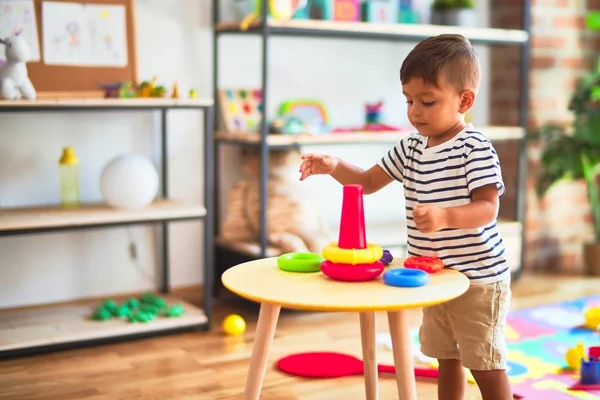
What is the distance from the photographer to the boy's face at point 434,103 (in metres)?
1.61

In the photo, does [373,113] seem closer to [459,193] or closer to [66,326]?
[66,326]

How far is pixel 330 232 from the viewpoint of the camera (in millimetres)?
3215

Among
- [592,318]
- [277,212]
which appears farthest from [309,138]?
[592,318]

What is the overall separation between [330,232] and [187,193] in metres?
0.58

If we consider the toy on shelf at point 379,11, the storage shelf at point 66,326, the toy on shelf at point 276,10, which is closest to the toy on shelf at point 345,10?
the toy on shelf at point 379,11

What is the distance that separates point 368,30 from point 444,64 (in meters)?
1.53

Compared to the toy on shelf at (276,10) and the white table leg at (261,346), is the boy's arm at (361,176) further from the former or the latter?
the toy on shelf at (276,10)

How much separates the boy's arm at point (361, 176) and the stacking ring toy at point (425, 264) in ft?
0.81

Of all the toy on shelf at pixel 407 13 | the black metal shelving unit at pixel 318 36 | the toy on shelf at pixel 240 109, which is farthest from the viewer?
the toy on shelf at pixel 407 13

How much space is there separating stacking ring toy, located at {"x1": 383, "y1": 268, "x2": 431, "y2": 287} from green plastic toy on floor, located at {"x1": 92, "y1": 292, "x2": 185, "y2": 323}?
1399mm

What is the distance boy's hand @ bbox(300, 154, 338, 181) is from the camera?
1713 millimetres

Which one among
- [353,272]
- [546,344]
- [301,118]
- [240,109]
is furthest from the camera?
[301,118]

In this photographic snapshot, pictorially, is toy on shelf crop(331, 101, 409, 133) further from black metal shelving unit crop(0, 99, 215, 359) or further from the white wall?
black metal shelving unit crop(0, 99, 215, 359)

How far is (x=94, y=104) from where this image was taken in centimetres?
254
